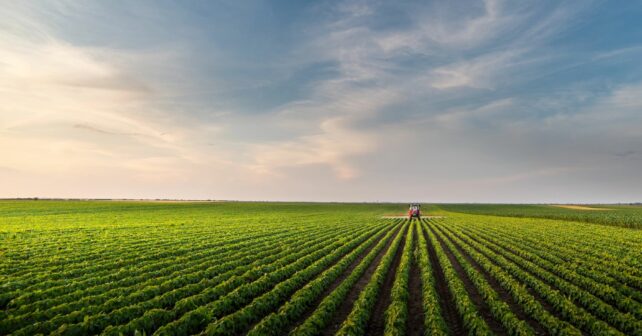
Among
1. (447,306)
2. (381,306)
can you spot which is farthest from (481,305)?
(381,306)

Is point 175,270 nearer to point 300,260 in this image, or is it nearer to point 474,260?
point 300,260

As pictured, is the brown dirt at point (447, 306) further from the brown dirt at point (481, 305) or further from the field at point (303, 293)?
the brown dirt at point (481, 305)

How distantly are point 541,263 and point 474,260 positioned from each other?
3.72m

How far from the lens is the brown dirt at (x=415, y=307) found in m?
10.8

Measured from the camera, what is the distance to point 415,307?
12750 millimetres

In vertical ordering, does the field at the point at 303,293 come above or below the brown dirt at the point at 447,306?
above

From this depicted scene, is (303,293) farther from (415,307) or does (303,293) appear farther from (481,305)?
(481,305)

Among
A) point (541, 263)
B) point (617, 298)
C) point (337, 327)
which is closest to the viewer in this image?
point (337, 327)

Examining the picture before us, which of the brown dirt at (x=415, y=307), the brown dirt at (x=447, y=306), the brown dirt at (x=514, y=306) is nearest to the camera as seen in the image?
→ the brown dirt at (x=514, y=306)

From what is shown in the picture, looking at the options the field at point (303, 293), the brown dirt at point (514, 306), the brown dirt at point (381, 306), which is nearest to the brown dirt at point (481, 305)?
the field at point (303, 293)

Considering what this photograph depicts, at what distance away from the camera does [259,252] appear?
882 inches

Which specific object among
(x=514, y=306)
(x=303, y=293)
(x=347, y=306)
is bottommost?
(x=347, y=306)

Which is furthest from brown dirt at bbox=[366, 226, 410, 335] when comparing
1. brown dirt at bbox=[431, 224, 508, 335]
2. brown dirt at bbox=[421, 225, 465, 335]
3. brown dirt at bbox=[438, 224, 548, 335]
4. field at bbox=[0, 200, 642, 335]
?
brown dirt at bbox=[438, 224, 548, 335]

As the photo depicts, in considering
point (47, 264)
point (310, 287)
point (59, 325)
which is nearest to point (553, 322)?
point (310, 287)
